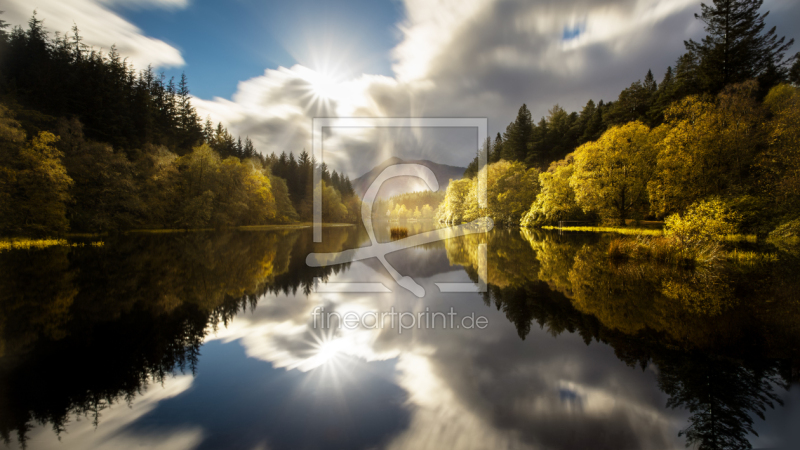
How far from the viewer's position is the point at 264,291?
10625 millimetres

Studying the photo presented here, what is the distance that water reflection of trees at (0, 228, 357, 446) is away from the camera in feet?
14.4

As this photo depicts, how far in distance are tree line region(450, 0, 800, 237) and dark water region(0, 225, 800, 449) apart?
14.1 m

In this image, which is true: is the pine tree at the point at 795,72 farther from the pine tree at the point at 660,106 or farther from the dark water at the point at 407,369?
the dark water at the point at 407,369

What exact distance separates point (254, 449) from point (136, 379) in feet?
9.59

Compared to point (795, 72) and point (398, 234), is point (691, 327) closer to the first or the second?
point (398, 234)

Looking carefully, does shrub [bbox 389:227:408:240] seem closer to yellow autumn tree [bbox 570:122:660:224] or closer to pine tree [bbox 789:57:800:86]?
yellow autumn tree [bbox 570:122:660:224]

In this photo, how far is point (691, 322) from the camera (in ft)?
22.6

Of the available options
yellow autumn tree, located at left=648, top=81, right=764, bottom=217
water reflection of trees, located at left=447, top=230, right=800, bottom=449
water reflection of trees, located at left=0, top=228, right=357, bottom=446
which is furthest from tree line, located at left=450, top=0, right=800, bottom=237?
water reflection of trees, located at left=0, top=228, right=357, bottom=446

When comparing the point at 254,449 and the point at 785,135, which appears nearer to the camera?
the point at 254,449

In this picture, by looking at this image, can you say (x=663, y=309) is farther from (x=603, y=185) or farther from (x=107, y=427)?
(x=603, y=185)

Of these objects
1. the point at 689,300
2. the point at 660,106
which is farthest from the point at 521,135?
the point at 689,300

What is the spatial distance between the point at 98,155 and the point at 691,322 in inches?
1959

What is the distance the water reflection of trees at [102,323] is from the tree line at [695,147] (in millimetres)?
25489

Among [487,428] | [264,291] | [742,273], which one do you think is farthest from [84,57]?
[742,273]
